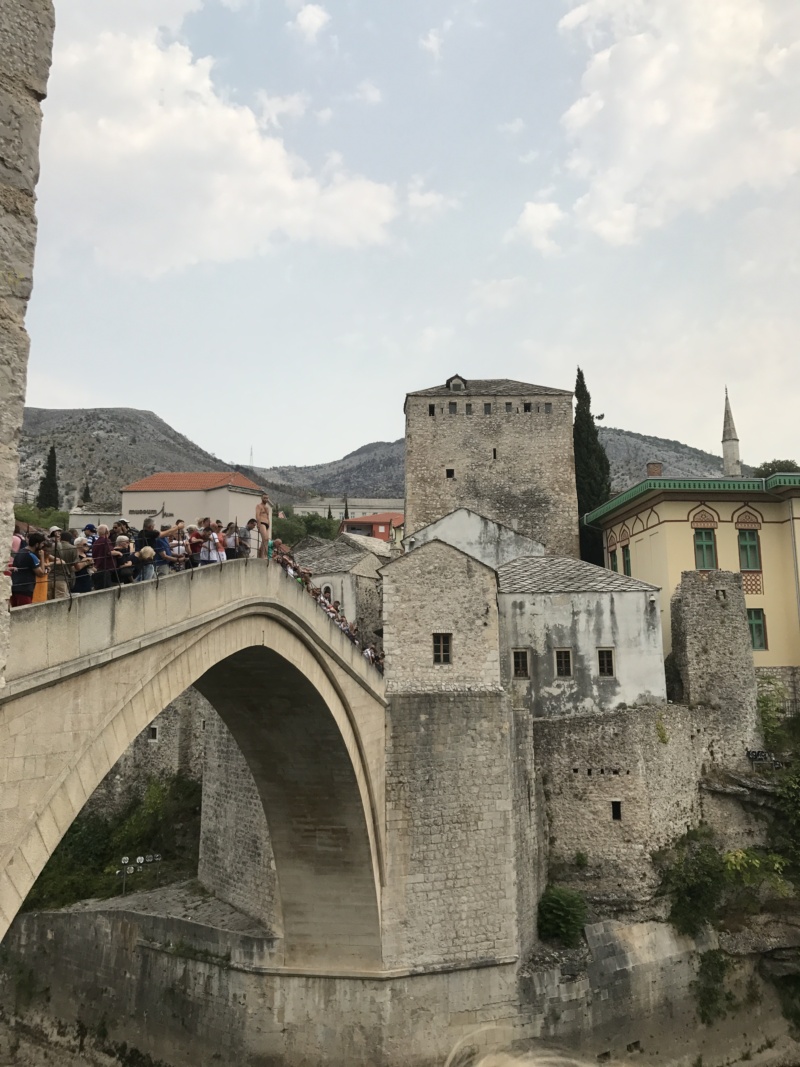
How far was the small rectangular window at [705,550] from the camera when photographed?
24147 mm

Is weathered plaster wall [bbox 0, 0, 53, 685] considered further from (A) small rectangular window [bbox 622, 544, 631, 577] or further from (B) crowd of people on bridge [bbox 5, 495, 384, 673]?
(A) small rectangular window [bbox 622, 544, 631, 577]

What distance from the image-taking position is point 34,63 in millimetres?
4250

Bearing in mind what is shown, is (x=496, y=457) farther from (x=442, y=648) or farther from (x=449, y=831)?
(x=449, y=831)

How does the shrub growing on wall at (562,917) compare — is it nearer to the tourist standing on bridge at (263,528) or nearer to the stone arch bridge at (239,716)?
the stone arch bridge at (239,716)

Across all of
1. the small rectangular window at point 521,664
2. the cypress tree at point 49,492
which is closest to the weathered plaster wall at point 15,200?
the small rectangular window at point 521,664

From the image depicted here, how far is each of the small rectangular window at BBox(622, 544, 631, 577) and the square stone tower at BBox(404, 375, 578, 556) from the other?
3778 mm

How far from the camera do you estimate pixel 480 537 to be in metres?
27.8

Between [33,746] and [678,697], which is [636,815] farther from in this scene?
[33,746]

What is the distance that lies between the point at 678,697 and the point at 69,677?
1872cm

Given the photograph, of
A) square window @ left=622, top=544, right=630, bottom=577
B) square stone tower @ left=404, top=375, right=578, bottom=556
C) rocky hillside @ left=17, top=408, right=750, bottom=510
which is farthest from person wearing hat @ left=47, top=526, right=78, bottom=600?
rocky hillside @ left=17, top=408, right=750, bottom=510

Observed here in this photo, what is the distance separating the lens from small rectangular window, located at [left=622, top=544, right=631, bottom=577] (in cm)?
2719

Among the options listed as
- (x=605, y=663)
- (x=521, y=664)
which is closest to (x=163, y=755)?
(x=521, y=664)

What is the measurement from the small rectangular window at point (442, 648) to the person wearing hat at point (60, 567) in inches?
406

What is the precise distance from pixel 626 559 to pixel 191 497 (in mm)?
23146
